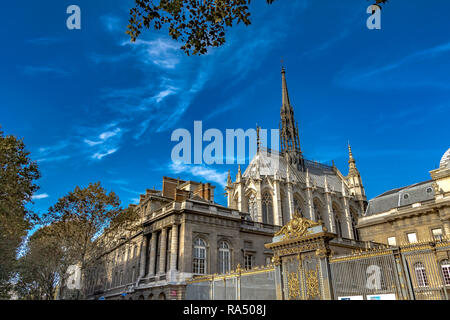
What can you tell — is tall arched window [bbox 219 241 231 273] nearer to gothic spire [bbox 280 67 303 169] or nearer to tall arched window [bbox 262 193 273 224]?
tall arched window [bbox 262 193 273 224]

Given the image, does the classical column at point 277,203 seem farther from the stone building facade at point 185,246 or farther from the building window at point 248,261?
the building window at point 248,261

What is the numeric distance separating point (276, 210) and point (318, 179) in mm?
18585

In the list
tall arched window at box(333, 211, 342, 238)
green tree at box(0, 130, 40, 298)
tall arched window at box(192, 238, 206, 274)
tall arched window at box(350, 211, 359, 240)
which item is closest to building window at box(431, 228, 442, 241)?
tall arched window at box(333, 211, 342, 238)

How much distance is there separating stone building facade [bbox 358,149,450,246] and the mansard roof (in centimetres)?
1313

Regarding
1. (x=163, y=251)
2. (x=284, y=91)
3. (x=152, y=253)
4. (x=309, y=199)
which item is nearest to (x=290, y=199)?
(x=309, y=199)

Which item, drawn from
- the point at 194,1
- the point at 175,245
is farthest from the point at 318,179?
the point at 194,1

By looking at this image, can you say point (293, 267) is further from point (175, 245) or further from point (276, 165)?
point (276, 165)

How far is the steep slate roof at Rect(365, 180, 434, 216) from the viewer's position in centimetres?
3553

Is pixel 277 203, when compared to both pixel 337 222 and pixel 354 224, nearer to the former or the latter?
pixel 337 222

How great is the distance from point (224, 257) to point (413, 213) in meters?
20.0

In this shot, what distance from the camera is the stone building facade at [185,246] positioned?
24469mm

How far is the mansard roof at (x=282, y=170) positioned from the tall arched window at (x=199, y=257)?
65.6 feet

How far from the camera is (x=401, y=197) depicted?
3791 centimetres
